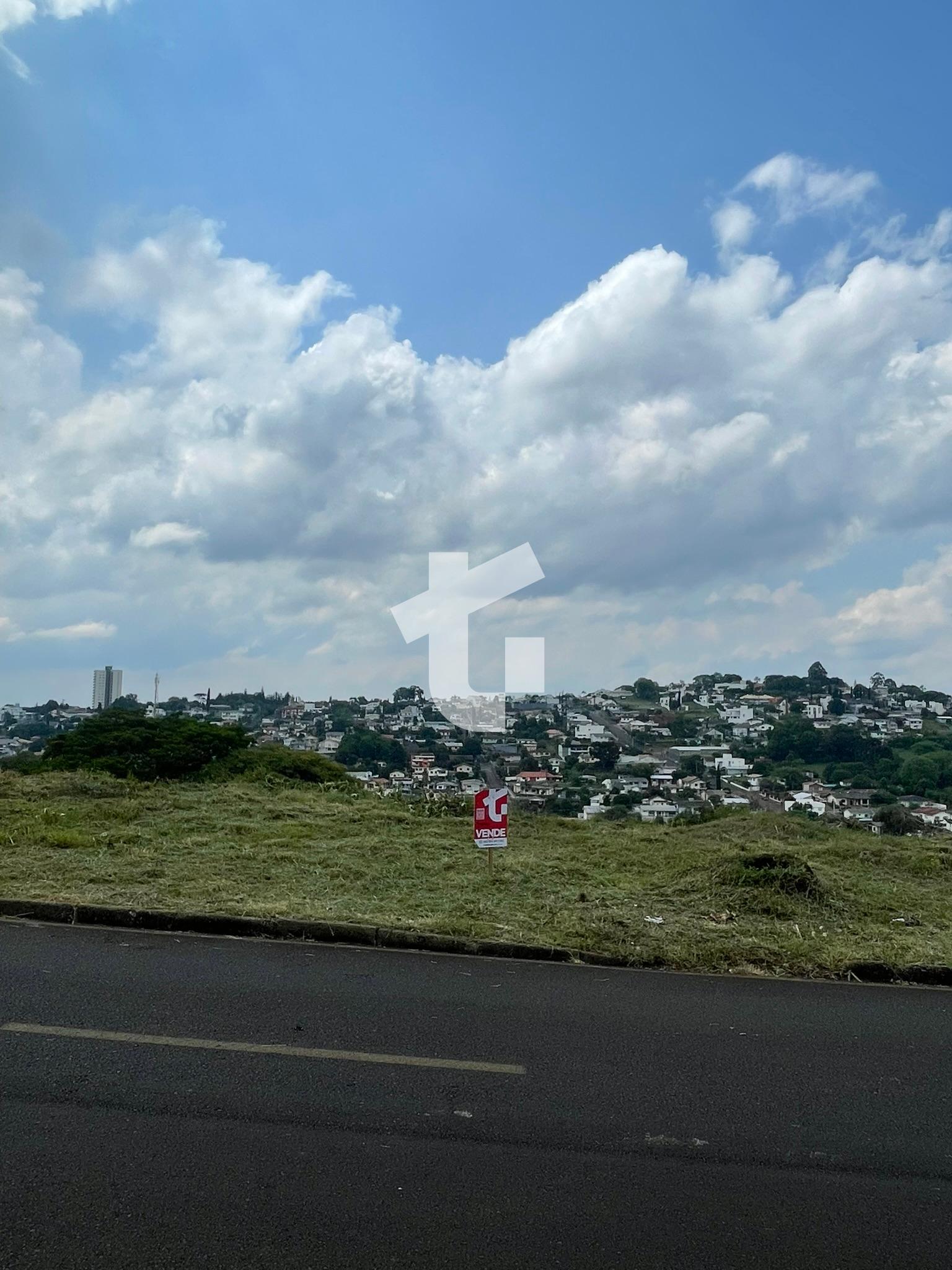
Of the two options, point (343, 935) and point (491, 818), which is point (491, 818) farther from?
point (343, 935)

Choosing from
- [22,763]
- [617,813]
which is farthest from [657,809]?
[22,763]

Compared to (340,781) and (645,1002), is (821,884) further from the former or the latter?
(340,781)

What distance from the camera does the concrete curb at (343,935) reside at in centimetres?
817

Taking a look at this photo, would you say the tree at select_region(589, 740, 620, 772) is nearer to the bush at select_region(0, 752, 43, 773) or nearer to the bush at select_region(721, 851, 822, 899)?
the bush at select_region(0, 752, 43, 773)

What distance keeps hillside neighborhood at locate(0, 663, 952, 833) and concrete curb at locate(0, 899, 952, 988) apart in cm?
751

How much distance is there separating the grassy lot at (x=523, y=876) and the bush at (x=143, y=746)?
2.97 meters

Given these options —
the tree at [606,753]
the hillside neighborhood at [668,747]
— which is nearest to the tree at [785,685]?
the hillside neighborhood at [668,747]

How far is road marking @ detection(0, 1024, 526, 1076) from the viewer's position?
5582 millimetres

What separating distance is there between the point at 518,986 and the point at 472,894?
284 cm

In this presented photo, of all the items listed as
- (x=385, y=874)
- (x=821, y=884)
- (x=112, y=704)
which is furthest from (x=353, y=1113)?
(x=112, y=704)

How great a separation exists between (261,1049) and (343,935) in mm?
2901

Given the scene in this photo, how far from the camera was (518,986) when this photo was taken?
7398 mm

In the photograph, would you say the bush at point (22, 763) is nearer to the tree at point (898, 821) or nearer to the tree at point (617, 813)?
the tree at point (617, 813)

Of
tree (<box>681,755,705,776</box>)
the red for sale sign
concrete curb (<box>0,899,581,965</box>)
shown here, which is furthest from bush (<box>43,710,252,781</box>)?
tree (<box>681,755,705,776</box>)
